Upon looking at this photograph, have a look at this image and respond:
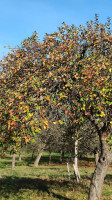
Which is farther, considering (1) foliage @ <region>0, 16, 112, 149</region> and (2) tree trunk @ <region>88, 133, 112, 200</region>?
(2) tree trunk @ <region>88, 133, 112, 200</region>

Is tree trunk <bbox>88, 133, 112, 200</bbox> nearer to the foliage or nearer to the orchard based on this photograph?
the orchard

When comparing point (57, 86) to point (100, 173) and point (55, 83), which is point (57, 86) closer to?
point (55, 83)

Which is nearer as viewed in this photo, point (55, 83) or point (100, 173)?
point (55, 83)

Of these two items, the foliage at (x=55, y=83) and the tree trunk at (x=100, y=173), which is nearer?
the foliage at (x=55, y=83)

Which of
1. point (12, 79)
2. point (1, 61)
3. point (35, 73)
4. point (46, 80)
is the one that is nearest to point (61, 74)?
point (46, 80)

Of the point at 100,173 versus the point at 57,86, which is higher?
the point at 57,86

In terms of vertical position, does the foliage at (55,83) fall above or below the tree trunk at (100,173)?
above

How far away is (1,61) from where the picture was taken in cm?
1176

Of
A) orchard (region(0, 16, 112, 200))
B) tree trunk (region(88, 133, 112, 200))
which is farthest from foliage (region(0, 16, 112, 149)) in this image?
tree trunk (region(88, 133, 112, 200))

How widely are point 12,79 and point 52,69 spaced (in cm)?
208

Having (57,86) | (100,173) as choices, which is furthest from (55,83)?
(100,173)

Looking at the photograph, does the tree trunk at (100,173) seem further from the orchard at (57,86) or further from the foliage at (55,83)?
the foliage at (55,83)

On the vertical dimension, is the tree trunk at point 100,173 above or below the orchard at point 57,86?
below

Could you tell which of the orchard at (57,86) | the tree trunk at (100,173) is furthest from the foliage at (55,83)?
the tree trunk at (100,173)
